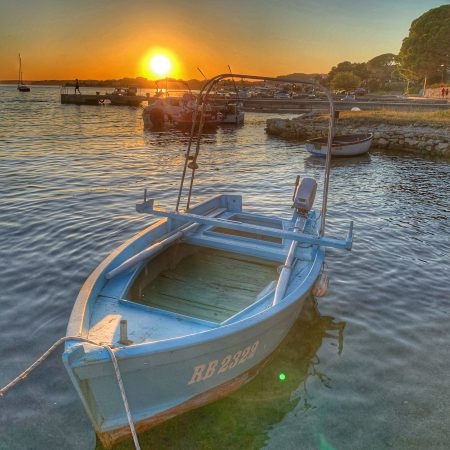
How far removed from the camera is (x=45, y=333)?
796 cm

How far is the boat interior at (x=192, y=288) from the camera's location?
19.0 ft

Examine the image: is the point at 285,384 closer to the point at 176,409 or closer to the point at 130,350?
the point at 176,409

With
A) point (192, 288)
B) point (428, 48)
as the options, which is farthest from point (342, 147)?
point (428, 48)

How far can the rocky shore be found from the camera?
3120 centimetres

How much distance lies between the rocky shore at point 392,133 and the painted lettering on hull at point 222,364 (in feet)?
96.2

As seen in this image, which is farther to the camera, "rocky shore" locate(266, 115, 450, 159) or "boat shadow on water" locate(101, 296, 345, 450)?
"rocky shore" locate(266, 115, 450, 159)

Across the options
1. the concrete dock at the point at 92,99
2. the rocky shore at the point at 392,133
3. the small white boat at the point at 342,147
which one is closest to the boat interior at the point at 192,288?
the small white boat at the point at 342,147

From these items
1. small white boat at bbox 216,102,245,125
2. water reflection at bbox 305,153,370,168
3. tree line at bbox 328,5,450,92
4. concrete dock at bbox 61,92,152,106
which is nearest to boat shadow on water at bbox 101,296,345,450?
water reflection at bbox 305,153,370,168

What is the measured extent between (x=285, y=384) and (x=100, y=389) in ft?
10.7

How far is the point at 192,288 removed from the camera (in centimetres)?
807

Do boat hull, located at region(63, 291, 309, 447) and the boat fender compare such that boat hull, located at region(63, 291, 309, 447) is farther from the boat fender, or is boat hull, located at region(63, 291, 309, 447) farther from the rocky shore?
the rocky shore

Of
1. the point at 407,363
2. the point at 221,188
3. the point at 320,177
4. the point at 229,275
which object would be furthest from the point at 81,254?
the point at 320,177

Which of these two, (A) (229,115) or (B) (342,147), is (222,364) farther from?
(A) (229,115)

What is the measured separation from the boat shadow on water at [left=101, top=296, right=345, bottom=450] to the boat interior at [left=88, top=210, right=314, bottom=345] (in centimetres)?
117
